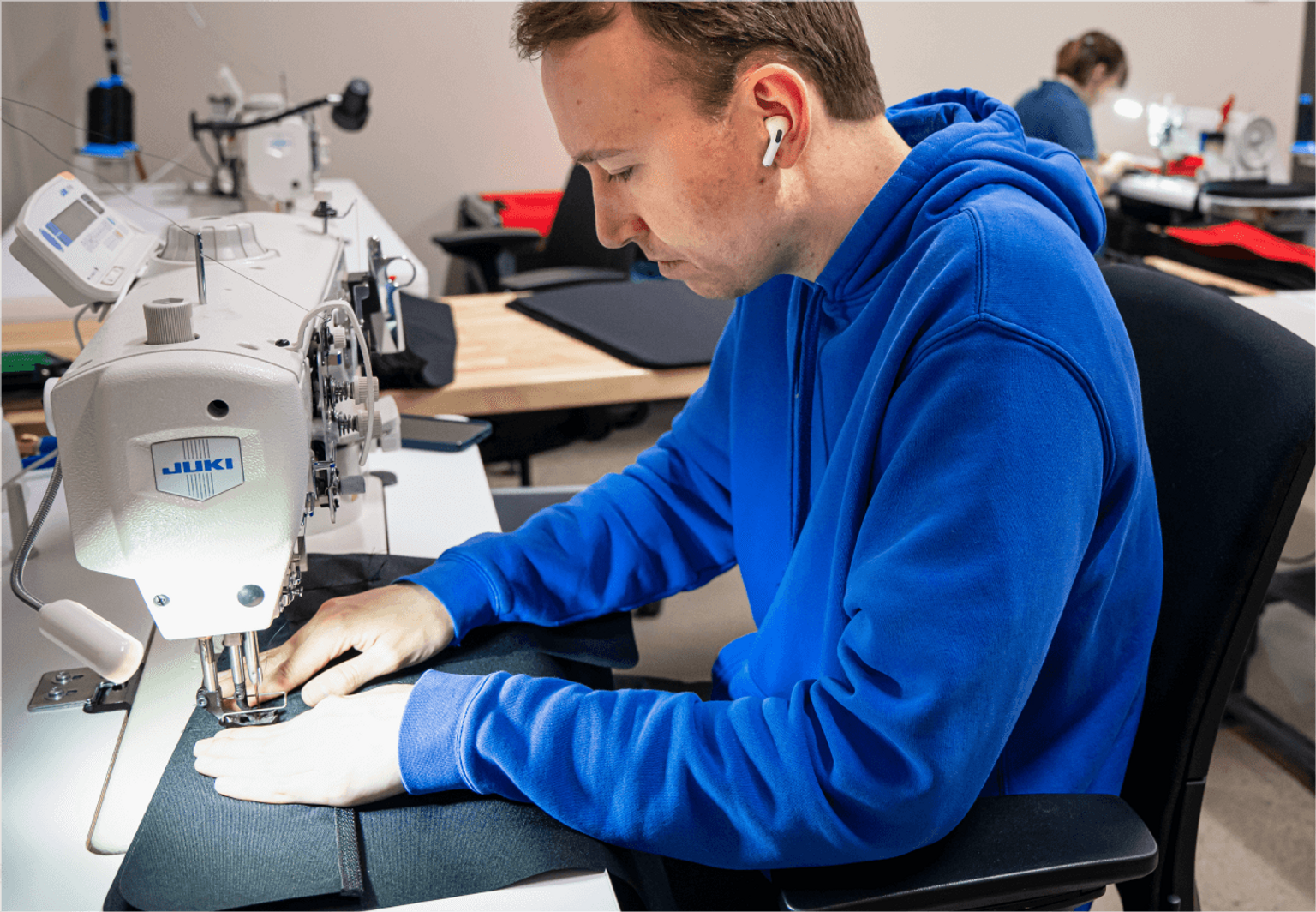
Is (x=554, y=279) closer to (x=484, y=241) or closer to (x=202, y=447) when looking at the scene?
(x=484, y=241)

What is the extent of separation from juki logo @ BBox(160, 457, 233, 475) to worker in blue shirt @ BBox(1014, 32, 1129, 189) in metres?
3.13

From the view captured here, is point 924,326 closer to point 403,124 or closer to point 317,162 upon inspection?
point 317,162

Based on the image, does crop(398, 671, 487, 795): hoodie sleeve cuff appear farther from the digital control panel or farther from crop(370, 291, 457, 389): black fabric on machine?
crop(370, 291, 457, 389): black fabric on machine

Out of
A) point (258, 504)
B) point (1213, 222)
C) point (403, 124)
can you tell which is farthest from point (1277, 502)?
point (403, 124)

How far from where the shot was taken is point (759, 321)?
0.99m

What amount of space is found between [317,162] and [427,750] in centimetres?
186

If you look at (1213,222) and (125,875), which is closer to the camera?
(125,875)

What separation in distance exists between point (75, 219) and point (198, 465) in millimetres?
423

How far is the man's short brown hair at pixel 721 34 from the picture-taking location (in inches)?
26.6

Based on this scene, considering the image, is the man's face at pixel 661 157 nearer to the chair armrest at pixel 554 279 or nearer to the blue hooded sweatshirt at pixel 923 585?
the blue hooded sweatshirt at pixel 923 585

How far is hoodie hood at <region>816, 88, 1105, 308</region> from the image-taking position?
2.42 ft

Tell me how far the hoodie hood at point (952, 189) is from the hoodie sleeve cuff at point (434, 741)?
0.44 metres

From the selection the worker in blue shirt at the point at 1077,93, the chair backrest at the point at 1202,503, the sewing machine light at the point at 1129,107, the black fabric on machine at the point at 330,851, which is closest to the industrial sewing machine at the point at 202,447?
the black fabric on machine at the point at 330,851

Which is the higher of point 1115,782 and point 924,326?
point 924,326
